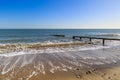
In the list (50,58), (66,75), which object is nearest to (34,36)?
(50,58)

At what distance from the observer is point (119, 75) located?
778cm

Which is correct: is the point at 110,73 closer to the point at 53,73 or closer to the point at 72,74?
the point at 72,74

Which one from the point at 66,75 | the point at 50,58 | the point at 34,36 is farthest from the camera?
the point at 34,36

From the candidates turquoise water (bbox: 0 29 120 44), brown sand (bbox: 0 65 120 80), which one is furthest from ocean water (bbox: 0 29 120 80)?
turquoise water (bbox: 0 29 120 44)

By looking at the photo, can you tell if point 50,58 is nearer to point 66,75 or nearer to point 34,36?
point 66,75

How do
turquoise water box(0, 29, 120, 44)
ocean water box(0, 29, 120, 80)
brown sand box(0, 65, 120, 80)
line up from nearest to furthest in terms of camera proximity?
brown sand box(0, 65, 120, 80), ocean water box(0, 29, 120, 80), turquoise water box(0, 29, 120, 44)

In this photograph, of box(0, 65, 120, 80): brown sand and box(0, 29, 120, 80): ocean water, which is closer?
box(0, 65, 120, 80): brown sand

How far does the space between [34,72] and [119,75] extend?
17.8 feet

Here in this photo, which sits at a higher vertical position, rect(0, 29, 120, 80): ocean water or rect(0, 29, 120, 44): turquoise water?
rect(0, 29, 120, 80): ocean water

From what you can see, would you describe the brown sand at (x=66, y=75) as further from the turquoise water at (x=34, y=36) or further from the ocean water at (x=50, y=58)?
the turquoise water at (x=34, y=36)

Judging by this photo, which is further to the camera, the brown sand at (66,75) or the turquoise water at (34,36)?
the turquoise water at (34,36)

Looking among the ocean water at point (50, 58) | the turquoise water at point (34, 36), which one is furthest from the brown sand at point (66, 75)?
the turquoise water at point (34, 36)

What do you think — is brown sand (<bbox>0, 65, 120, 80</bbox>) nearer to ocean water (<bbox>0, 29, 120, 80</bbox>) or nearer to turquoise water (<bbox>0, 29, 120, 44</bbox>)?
Answer: ocean water (<bbox>0, 29, 120, 80</bbox>)

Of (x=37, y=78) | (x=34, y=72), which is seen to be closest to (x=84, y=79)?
(x=37, y=78)
